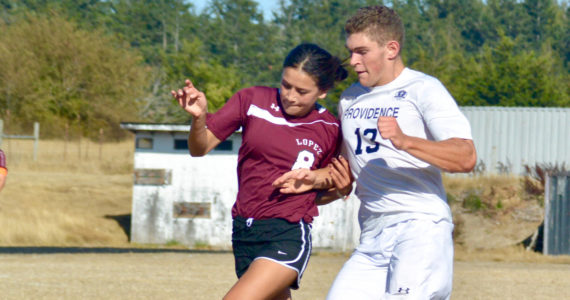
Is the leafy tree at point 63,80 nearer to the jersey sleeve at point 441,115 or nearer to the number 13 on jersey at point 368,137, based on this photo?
the number 13 on jersey at point 368,137

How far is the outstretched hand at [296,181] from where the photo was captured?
4.20 m

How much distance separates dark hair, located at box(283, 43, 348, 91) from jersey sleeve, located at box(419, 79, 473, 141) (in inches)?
26.0

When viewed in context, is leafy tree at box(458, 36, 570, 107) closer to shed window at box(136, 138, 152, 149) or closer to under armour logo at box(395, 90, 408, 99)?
shed window at box(136, 138, 152, 149)

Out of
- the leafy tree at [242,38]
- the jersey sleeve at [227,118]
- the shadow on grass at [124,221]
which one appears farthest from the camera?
the leafy tree at [242,38]

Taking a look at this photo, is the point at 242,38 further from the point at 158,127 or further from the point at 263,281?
the point at 263,281

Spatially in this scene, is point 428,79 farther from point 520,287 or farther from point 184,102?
point 520,287

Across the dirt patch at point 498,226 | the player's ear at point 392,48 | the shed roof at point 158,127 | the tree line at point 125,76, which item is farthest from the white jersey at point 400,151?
the dirt patch at point 498,226

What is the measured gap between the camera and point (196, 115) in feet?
13.8

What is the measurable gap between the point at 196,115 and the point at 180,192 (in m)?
17.6

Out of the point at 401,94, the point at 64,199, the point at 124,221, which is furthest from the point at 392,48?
the point at 64,199

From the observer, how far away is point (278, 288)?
169 inches

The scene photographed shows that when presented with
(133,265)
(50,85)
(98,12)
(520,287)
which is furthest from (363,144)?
(98,12)

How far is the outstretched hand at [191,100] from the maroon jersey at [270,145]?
0.24 metres

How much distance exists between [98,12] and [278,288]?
85172 mm
